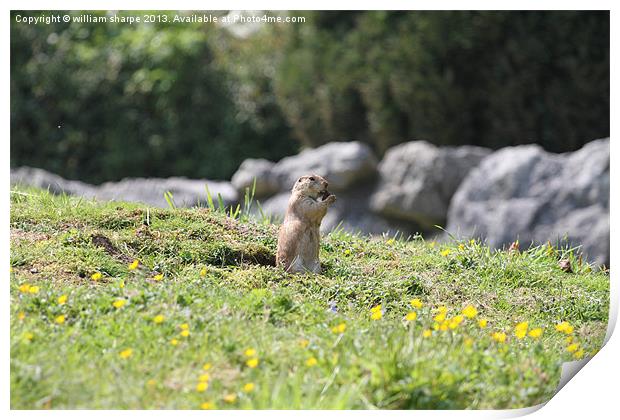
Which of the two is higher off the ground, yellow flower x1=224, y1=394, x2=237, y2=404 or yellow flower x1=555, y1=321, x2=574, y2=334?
yellow flower x1=224, y1=394, x2=237, y2=404

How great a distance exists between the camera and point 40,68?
12.9 metres

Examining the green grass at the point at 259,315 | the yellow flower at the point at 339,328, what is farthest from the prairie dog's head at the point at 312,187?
the yellow flower at the point at 339,328

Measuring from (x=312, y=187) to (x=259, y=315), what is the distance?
939mm

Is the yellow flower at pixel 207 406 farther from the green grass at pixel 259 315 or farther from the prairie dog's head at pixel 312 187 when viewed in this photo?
the prairie dog's head at pixel 312 187

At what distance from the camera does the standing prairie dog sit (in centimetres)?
511

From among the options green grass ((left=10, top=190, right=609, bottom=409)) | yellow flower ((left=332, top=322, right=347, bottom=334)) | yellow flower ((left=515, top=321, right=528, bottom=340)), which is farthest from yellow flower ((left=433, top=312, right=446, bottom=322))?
yellow flower ((left=332, top=322, right=347, bottom=334))

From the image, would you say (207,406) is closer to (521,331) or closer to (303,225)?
(303,225)

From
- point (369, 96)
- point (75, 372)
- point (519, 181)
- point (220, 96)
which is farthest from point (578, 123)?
point (75, 372)

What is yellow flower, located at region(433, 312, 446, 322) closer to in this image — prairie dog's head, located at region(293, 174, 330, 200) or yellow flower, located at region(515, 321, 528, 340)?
yellow flower, located at region(515, 321, 528, 340)

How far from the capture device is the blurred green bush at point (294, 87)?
10.6 metres

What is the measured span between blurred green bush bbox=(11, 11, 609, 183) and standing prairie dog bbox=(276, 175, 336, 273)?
5.99 metres

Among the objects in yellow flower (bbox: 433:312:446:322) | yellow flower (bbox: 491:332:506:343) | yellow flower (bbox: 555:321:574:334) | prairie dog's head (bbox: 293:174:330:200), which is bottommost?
yellow flower (bbox: 555:321:574:334)

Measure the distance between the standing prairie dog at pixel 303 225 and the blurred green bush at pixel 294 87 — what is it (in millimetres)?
5992

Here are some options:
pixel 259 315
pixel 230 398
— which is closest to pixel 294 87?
pixel 259 315
